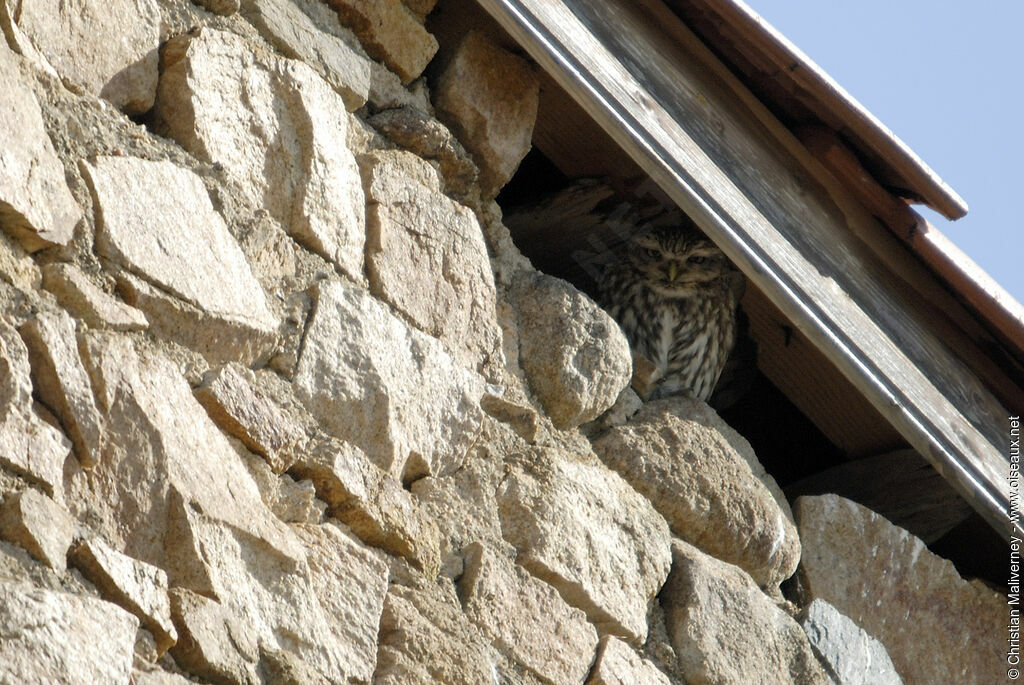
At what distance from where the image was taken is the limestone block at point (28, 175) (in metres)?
2.17

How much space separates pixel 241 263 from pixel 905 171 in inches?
65.2

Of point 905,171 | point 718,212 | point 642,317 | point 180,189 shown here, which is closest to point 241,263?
point 180,189

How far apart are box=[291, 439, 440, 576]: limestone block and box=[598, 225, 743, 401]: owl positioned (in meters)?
1.94

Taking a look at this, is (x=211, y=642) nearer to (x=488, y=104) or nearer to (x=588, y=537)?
(x=588, y=537)

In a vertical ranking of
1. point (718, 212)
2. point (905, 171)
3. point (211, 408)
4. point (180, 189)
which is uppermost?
point (905, 171)

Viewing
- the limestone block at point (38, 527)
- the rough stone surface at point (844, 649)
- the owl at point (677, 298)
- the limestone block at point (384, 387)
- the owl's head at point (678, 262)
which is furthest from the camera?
the owl's head at point (678, 262)

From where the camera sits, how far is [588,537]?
307cm

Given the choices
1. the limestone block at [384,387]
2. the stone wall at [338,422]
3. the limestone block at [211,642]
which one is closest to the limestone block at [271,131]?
the stone wall at [338,422]

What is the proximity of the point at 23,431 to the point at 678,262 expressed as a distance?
3.12m

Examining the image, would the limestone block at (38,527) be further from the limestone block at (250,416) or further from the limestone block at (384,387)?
the limestone block at (384,387)

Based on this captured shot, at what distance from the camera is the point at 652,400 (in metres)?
3.67

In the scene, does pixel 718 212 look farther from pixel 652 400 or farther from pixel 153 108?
pixel 153 108

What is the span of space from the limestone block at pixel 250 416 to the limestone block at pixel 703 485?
1.00 metres

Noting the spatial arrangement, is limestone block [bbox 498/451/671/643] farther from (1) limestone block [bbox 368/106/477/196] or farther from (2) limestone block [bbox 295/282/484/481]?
(1) limestone block [bbox 368/106/477/196]
